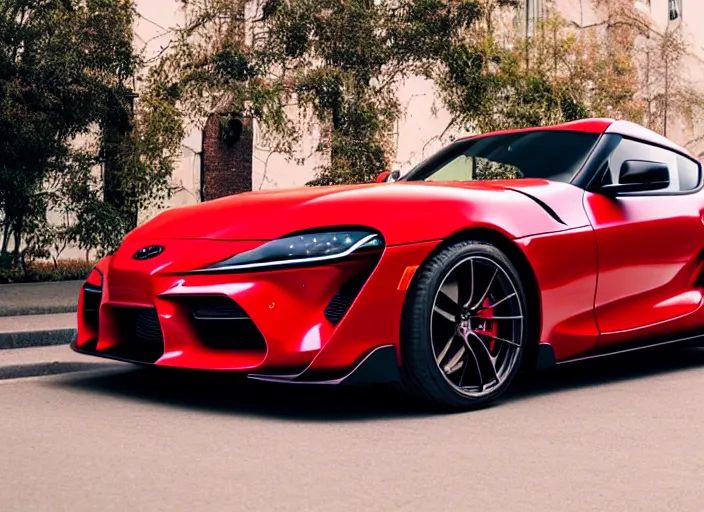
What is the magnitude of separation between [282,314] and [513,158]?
73.8 inches

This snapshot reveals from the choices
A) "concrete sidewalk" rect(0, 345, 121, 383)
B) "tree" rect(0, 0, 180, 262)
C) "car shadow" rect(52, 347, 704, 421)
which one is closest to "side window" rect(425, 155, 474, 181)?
"car shadow" rect(52, 347, 704, 421)

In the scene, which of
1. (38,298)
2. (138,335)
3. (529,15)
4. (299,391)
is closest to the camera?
(138,335)

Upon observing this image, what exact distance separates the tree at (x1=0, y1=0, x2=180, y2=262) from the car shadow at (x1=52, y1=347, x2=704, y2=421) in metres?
4.84

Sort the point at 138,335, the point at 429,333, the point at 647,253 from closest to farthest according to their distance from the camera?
the point at 429,333 < the point at 138,335 < the point at 647,253

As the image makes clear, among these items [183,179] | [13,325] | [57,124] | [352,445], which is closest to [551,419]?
[352,445]

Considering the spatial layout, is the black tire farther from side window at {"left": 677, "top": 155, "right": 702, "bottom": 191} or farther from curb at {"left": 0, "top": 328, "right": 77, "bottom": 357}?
curb at {"left": 0, "top": 328, "right": 77, "bottom": 357}

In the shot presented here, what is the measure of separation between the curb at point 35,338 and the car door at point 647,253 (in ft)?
11.6

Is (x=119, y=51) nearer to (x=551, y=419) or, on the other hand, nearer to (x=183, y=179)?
(x=183, y=179)

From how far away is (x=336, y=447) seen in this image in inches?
189

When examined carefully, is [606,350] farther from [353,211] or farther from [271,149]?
→ [271,149]

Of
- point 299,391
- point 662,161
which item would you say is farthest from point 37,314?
point 662,161

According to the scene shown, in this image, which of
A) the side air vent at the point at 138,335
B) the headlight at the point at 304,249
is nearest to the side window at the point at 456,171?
the headlight at the point at 304,249

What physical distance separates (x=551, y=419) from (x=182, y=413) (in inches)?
64.3

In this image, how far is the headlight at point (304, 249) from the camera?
5.18 meters
